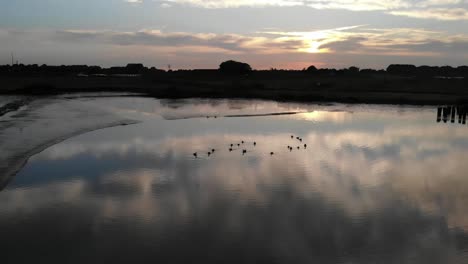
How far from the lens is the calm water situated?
11031 millimetres

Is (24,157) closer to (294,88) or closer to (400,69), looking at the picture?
(294,88)

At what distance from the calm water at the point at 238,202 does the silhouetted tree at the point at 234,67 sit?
380 feet

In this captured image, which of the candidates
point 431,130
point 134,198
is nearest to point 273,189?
point 134,198

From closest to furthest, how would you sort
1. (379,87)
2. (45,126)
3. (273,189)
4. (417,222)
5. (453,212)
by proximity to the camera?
1. (417,222)
2. (453,212)
3. (273,189)
4. (45,126)
5. (379,87)

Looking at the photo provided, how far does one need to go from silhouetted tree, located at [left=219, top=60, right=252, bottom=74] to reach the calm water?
380ft

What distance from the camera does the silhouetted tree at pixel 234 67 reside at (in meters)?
143

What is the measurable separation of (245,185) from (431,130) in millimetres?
Result: 23168

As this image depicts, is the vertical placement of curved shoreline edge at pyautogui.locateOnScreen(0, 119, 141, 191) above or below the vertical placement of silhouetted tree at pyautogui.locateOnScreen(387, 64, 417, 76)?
below

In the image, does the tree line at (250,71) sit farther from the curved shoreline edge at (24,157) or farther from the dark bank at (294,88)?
the curved shoreline edge at (24,157)

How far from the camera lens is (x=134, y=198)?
15188 mm

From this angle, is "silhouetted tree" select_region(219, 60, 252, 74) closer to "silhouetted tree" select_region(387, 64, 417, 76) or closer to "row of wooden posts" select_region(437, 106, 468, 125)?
"silhouetted tree" select_region(387, 64, 417, 76)

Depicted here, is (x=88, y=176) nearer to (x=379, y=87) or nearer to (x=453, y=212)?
(x=453, y=212)

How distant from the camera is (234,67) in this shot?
146 metres

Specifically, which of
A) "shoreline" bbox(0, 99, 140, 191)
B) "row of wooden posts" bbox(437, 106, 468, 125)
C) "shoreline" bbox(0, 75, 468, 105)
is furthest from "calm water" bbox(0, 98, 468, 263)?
"shoreline" bbox(0, 75, 468, 105)
